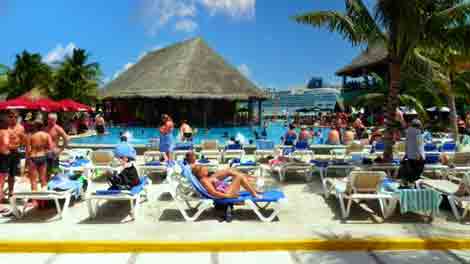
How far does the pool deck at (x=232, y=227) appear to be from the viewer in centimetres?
462

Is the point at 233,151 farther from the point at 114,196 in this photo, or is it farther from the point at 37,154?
the point at 114,196

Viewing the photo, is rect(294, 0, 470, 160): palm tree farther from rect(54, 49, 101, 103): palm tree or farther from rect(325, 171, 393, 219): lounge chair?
rect(54, 49, 101, 103): palm tree

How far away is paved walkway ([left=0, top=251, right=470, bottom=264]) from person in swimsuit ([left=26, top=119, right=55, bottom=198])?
1963 mm

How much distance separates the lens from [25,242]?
4449 mm

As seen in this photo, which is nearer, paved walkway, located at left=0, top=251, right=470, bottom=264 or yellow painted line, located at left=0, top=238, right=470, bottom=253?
paved walkway, located at left=0, top=251, right=470, bottom=264

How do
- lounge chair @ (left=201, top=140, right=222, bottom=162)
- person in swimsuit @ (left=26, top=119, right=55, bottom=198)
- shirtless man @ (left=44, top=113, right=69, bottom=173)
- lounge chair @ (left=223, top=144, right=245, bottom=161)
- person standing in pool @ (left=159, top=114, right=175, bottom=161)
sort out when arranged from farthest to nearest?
lounge chair @ (left=223, top=144, right=245, bottom=161)
lounge chair @ (left=201, top=140, right=222, bottom=162)
person standing in pool @ (left=159, top=114, right=175, bottom=161)
shirtless man @ (left=44, top=113, right=69, bottom=173)
person in swimsuit @ (left=26, top=119, right=55, bottom=198)

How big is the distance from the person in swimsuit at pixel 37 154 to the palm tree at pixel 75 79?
25.8m

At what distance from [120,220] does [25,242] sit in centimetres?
127

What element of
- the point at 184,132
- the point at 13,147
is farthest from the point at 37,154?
the point at 184,132

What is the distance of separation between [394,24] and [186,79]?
20.6m

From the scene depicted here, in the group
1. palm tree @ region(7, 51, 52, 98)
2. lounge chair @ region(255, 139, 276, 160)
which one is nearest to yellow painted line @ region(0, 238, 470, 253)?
lounge chair @ region(255, 139, 276, 160)

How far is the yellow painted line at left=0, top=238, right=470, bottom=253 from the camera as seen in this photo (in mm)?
4426

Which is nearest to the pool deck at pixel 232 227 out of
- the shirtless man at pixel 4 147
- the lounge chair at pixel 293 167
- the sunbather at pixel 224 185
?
the sunbather at pixel 224 185

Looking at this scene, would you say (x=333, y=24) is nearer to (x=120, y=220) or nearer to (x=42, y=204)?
(x=120, y=220)
